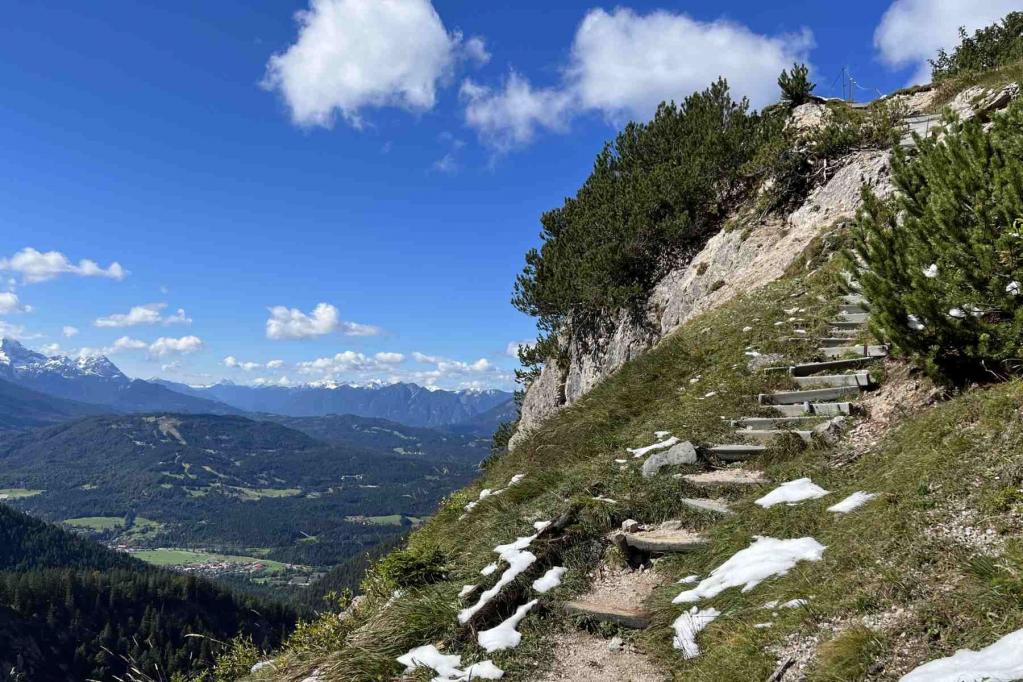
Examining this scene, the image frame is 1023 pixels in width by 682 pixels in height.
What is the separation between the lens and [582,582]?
23.8 ft

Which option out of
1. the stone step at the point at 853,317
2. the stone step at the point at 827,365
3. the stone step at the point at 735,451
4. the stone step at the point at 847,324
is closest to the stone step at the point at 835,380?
the stone step at the point at 827,365

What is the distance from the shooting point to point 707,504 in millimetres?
8070

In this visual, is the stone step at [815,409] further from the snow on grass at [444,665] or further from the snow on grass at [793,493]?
the snow on grass at [444,665]

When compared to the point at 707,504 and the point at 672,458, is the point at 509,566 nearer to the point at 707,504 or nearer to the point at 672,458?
the point at 707,504

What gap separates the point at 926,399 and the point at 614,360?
1942 centimetres

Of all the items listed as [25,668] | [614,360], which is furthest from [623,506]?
[25,668]

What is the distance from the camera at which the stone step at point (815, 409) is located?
384 inches

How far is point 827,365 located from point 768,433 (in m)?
2.79

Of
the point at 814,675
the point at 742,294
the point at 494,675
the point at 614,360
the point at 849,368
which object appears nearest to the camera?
the point at 814,675

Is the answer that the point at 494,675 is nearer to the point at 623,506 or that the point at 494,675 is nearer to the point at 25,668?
the point at 623,506

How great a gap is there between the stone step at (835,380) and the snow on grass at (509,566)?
6.65 m

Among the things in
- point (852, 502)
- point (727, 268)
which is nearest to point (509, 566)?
point (852, 502)

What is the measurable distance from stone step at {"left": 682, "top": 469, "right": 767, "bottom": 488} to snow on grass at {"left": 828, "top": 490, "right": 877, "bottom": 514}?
1.76m

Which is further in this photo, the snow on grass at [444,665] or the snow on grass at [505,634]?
the snow on grass at [505,634]
